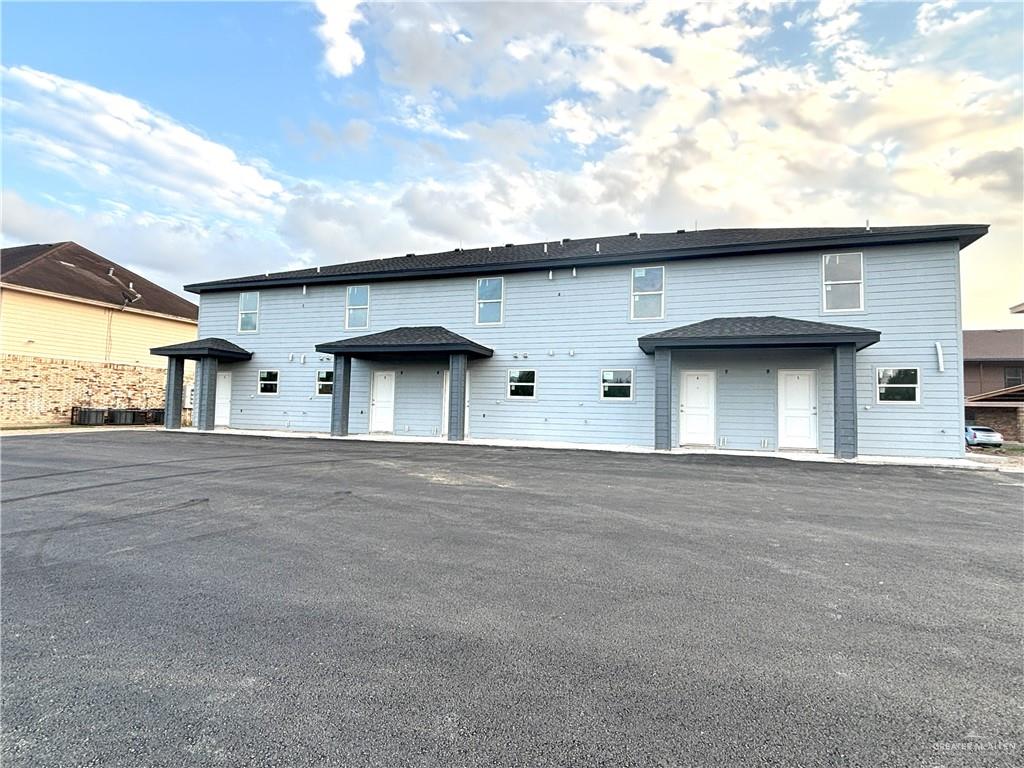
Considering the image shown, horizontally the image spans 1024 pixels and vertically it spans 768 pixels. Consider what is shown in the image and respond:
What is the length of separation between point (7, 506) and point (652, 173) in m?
18.8

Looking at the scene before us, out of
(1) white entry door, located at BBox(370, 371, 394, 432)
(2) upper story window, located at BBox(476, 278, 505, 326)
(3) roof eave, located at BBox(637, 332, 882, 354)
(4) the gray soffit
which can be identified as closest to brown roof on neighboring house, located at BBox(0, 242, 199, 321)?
(4) the gray soffit

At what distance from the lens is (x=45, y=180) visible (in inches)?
624

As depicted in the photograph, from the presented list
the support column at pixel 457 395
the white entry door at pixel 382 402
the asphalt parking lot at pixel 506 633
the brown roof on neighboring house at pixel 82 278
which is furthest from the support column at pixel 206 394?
the asphalt parking lot at pixel 506 633

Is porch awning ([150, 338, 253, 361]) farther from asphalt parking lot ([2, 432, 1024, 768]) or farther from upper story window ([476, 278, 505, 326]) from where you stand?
asphalt parking lot ([2, 432, 1024, 768])

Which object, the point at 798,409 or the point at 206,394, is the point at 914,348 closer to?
the point at 798,409

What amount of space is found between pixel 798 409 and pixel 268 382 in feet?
59.7

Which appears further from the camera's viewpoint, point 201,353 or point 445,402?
point 201,353

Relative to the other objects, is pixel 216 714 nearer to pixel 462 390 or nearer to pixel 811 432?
pixel 462 390

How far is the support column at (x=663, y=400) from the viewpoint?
1256cm

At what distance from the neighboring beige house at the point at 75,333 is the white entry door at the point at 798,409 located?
27.7 m

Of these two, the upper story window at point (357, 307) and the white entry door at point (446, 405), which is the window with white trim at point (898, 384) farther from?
the upper story window at point (357, 307)

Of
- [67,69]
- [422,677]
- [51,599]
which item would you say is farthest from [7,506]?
[67,69]

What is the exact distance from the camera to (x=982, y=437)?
1777cm

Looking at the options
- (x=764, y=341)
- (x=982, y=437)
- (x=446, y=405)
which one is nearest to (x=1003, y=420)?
(x=982, y=437)
